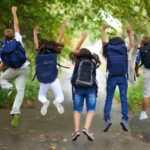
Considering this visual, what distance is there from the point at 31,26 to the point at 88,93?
9289 mm

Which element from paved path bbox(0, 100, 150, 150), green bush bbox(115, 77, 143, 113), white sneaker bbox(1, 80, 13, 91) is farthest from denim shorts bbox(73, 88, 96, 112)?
green bush bbox(115, 77, 143, 113)

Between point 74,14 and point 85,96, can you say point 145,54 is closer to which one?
point 85,96

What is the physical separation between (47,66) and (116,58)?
1494mm

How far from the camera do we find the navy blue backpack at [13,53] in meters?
10.9

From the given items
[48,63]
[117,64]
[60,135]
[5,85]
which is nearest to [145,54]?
[117,64]

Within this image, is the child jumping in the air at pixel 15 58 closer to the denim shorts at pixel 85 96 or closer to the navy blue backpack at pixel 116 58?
the denim shorts at pixel 85 96

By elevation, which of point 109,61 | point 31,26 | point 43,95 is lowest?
point 43,95

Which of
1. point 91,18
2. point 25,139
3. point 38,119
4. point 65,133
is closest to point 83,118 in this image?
point 38,119

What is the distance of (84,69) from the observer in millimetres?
10609

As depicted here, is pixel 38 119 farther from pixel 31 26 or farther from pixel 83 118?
pixel 31 26

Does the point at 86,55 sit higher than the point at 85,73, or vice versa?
the point at 86,55

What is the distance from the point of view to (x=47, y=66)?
1096cm

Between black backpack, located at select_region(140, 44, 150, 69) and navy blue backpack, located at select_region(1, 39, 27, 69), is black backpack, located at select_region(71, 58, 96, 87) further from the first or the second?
black backpack, located at select_region(140, 44, 150, 69)

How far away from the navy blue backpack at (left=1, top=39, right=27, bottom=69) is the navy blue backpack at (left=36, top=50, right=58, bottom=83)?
40 cm
